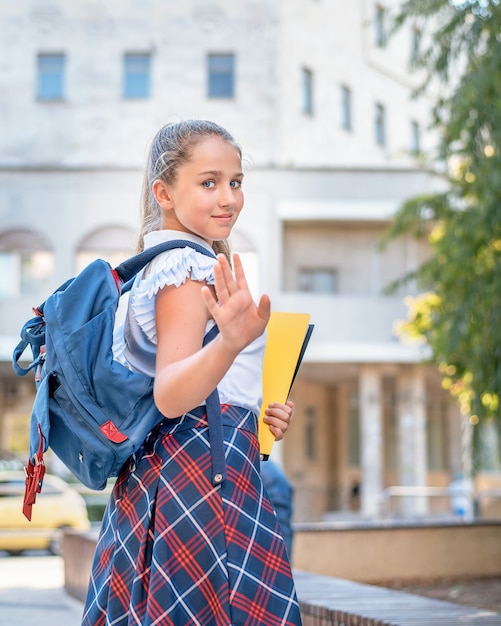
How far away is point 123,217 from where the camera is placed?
98.4 ft

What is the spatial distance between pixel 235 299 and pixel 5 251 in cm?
2919

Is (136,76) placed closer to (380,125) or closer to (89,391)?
(380,125)

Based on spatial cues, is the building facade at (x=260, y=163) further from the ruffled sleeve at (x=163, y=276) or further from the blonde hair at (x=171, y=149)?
the ruffled sleeve at (x=163, y=276)

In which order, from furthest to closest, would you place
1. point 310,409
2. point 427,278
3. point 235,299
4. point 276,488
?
point 310,409
point 427,278
point 276,488
point 235,299

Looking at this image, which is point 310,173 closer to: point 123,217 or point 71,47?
point 123,217

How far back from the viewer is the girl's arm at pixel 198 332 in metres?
2.20

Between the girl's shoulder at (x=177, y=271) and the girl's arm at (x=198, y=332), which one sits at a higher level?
the girl's shoulder at (x=177, y=271)

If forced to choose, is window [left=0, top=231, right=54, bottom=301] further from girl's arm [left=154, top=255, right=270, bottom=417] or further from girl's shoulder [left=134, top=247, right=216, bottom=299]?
girl's arm [left=154, top=255, right=270, bottom=417]

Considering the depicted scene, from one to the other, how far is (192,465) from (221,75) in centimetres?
3085

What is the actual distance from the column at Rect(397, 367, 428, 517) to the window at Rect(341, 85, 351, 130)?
8.40 meters

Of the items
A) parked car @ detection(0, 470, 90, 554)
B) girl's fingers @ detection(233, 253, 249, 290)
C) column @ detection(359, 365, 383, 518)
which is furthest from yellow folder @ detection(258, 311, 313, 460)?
column @ detection(359, 365, 383, 518)

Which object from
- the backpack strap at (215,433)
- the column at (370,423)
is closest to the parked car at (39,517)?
the column at (370,423)

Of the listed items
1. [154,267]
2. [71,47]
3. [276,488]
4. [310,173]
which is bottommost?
[276,488]

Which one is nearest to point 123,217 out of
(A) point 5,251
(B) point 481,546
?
(A) point 5,251
